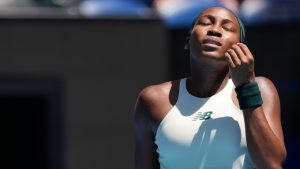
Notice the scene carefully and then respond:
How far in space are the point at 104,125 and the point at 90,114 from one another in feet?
0.53

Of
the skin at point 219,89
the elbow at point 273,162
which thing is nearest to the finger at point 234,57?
the skin at point 219,89

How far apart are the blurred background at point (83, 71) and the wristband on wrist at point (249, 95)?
4792 mm

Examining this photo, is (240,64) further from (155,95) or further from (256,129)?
(155,95)

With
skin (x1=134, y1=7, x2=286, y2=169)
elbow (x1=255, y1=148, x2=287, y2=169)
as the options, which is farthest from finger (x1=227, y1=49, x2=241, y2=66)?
elbow (x1=255, y1=148, x2=287, y2=169)

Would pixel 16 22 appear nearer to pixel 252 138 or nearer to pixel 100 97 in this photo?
pixel 100 97

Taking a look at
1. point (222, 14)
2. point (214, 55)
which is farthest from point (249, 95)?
point (222, 14)

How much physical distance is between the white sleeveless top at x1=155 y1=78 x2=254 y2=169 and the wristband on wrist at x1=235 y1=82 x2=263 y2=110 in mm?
121

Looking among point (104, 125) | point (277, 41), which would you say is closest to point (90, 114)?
point (104, 125)

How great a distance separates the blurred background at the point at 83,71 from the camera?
28.1ft

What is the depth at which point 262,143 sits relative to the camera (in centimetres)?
354

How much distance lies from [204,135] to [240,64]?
33 cm

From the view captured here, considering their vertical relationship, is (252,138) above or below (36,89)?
above

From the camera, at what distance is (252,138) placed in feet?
11.7

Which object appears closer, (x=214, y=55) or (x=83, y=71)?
(x=214, y=55)
